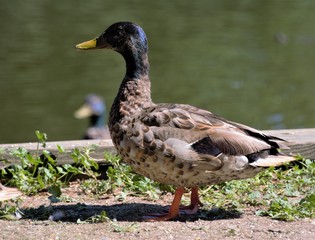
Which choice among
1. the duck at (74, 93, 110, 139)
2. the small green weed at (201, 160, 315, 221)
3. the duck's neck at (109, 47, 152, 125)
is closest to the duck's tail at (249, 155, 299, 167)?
the small green weed at (201, 160, 315, 221)

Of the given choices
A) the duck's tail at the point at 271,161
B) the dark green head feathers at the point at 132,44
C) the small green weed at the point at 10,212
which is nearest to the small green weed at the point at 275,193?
the duck's tail at the point at 271,161

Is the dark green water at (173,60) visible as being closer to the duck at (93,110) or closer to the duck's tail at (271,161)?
the duck at (93,110)

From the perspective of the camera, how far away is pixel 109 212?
16.3ft

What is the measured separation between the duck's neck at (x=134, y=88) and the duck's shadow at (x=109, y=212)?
57cm


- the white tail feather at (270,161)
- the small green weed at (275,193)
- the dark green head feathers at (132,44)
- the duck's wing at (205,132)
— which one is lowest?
the small green weed at (275,193)

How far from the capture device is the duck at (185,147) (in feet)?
15.3

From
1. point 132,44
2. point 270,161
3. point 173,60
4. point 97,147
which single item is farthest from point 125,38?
point 173,60

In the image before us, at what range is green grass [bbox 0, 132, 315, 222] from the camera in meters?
5.18

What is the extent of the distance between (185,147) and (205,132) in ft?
0.56

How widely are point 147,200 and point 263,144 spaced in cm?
99

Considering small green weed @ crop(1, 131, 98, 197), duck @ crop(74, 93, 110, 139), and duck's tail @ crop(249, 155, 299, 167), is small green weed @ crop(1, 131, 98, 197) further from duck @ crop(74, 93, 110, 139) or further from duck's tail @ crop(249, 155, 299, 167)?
duck @ crop(74, 93, 110, 139)

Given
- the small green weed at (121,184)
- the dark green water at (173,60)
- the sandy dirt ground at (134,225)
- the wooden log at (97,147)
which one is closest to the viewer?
the sandy dirt ground at (134,225)

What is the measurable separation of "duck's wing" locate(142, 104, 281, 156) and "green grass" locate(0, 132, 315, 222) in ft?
1.55

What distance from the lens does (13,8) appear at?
882 inches
